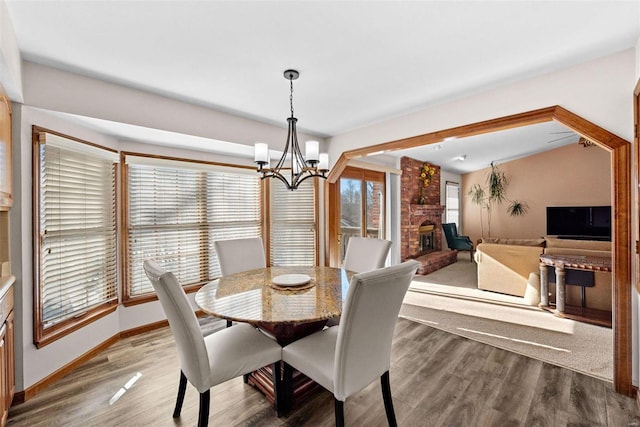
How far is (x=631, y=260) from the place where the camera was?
1993mm

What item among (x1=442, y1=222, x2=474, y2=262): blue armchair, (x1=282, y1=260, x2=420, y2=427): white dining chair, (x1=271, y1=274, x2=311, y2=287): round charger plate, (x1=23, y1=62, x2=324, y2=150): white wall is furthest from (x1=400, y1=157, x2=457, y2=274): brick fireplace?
(x1=282, y1=260, x2=420, y2=427): white dining chair

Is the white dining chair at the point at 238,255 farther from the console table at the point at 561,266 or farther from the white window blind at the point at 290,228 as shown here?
the console table at the point at 561,266

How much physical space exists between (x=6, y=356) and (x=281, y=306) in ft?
5.81

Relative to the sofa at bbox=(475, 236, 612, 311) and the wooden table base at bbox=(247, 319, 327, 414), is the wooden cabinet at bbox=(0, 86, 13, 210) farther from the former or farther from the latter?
the sofa at bbox=(475, 236, 612, 311)

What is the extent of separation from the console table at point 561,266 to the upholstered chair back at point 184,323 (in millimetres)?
3849

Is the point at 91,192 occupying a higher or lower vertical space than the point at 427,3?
lower

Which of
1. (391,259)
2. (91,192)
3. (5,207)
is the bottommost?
(391,259)

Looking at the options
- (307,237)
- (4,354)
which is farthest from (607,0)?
(4,354)

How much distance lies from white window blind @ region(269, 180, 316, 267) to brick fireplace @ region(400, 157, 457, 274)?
244 cm

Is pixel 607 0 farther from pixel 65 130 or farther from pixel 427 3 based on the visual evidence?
pixel 65 130

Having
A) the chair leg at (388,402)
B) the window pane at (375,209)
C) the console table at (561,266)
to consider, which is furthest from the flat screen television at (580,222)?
the chair leg at (388,402)

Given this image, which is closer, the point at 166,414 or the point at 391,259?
the point at 166,414

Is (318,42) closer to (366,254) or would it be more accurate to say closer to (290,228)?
(366,254)

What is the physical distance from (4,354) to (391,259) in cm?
529
